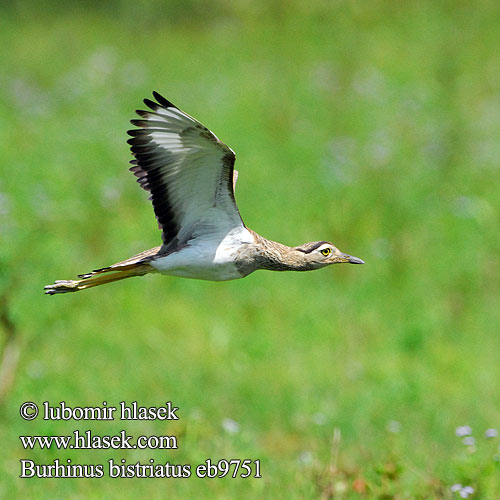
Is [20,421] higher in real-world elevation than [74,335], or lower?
lower

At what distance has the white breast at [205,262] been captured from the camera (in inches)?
197

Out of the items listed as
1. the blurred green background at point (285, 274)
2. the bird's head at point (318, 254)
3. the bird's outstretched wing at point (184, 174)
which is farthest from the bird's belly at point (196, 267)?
the blurred green background at point (285, 274)

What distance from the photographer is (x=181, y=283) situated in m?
9.35

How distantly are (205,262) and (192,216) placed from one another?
38 centimetres

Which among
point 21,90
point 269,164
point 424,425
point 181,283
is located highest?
point 21,90

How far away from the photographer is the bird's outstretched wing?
4809 millimetres

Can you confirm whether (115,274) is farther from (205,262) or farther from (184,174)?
(184,174)

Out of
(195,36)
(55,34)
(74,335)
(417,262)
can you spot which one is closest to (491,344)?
(417,262)

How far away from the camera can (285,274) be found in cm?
964

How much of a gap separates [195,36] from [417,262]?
8.08m

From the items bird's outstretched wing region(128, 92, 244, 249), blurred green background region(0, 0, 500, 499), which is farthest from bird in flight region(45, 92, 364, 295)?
blurred green background region(0, 0, 500, 499)

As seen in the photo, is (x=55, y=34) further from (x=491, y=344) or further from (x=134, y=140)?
(x=134, y=140)

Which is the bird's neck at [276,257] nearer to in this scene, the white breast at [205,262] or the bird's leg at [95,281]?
the white breast at [205,262]

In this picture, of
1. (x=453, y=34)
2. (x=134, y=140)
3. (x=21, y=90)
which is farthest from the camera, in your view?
(x=453, y=34)
